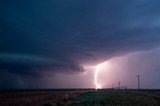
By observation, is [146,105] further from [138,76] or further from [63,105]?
[138,76]

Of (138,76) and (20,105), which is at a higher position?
(138,76)

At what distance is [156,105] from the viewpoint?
148 feet

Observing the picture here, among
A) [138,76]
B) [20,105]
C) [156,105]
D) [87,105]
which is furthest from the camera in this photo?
[138,76]

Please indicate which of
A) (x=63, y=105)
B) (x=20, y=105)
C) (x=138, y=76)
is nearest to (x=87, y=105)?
(x=63, y=105)

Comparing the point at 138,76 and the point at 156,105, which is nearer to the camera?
the point at 156,105

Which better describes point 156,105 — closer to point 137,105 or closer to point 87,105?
point 137,105

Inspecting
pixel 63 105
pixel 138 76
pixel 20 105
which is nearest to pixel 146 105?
pixel 63 105

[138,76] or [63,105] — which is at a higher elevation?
[138,76]

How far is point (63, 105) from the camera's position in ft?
145

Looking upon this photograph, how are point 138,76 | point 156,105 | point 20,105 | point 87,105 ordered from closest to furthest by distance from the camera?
point 87,105
point 156,105
point 20,105
point 138,76

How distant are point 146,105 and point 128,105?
289 centimetres

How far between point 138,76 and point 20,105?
384ft

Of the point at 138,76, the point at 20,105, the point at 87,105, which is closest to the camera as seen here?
the point at 87,105

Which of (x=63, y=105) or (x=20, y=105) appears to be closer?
(x=63, y=105)
